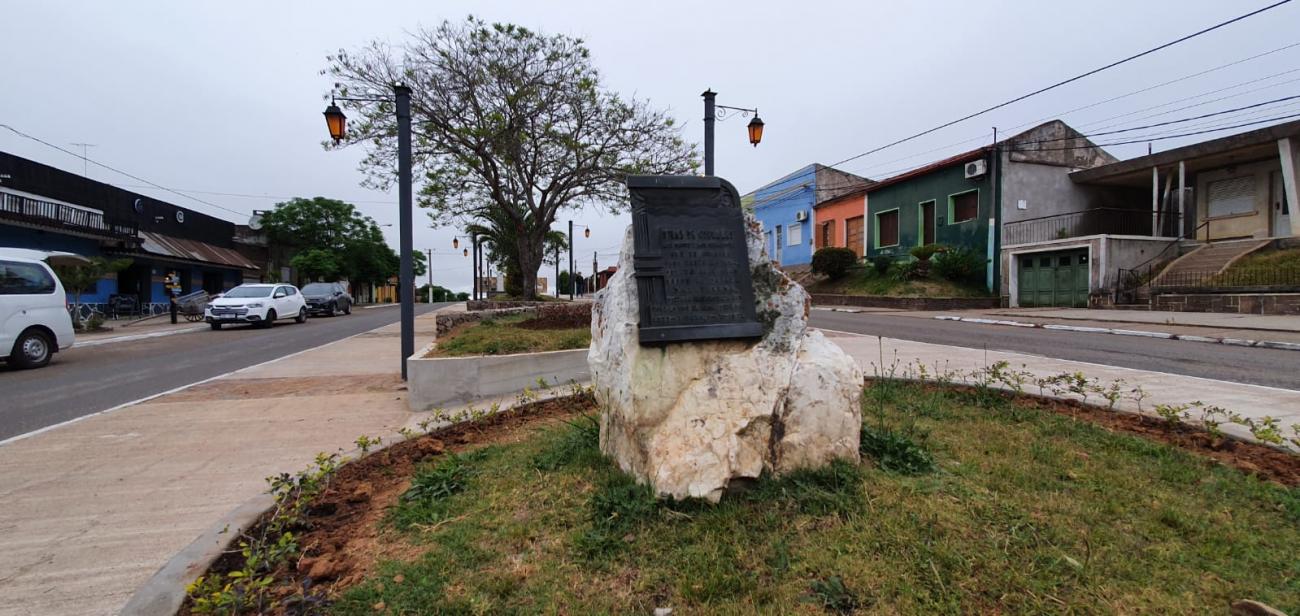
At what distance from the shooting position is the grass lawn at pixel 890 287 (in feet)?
73.3

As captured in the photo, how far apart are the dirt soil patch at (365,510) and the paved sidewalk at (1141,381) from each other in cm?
372

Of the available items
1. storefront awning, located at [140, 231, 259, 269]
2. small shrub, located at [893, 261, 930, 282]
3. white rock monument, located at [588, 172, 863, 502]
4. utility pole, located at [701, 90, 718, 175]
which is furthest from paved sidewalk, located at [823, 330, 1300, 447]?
storefront awning, located at [140, 231, 259, 269]

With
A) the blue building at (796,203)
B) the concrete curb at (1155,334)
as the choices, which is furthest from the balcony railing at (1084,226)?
the blue building at (796,203)

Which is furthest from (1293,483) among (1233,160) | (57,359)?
(1233,160)

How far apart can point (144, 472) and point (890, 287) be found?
24.2 metres

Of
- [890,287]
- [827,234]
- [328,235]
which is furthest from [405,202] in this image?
[328,235]

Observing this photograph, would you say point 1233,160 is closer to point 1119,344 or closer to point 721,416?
point 1119,344

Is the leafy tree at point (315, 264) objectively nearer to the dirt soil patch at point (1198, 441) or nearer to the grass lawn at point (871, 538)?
the grass lawn at point (871, 538)

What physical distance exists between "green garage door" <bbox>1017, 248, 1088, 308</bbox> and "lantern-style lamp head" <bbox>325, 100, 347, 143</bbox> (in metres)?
22.4

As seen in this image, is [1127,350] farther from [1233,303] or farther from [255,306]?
[255,306]

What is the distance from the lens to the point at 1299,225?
17219 mm

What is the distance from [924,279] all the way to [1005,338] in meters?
12.5

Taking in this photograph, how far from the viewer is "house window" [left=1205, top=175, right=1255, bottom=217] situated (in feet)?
63.5

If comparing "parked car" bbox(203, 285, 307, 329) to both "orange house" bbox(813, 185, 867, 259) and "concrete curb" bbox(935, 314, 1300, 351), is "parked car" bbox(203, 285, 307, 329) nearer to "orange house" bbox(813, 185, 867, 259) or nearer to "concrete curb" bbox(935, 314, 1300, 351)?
"concrete curb" bbox(935, 314, 1300, 351)
